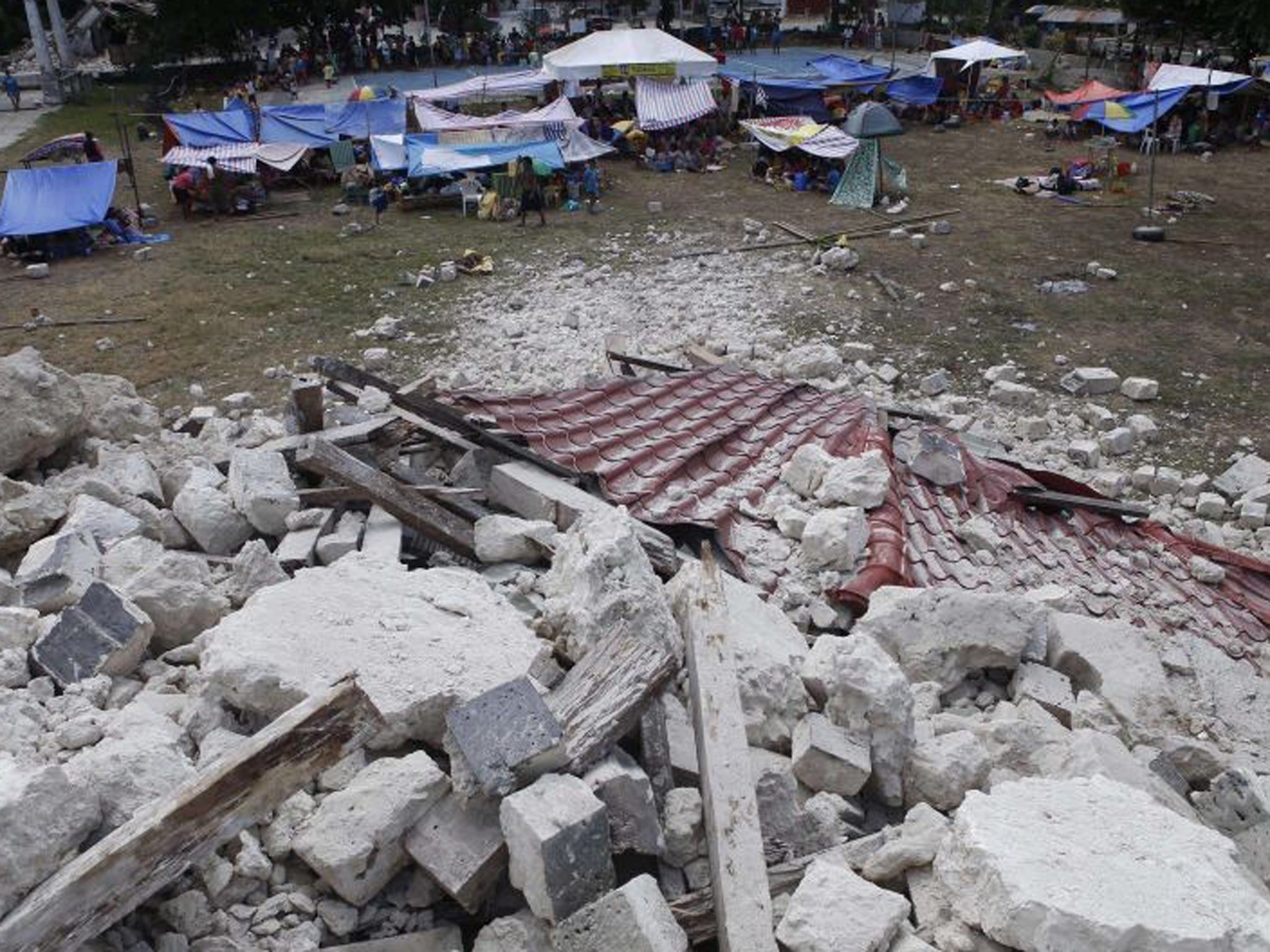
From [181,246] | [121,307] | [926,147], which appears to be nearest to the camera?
[121,307]

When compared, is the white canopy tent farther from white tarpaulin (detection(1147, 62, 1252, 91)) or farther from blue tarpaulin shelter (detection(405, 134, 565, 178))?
white tarpaulin (detection(1147, 62, 1252, 91))

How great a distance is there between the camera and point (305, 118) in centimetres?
2136

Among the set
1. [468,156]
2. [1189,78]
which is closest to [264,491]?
[468,156]

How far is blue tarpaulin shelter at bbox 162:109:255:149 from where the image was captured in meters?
19.8

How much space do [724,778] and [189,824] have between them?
5.57 ft

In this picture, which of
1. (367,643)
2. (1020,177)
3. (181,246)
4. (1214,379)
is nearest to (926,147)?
(1020,177)

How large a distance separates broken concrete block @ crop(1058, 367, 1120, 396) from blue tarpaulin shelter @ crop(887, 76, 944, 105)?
16.9m

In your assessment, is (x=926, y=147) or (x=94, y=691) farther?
(x=926, y=147)

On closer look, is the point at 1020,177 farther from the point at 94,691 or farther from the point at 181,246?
the point at 94,691

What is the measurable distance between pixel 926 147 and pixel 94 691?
23.2m

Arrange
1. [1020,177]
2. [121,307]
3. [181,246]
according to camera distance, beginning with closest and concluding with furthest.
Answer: [121,307]
[181,246]
[1020,177]

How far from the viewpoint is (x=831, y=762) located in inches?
149

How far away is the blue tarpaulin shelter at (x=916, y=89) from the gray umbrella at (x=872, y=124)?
24.3ft

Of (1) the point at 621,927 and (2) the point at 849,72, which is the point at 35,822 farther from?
(2) the point at 849,72
